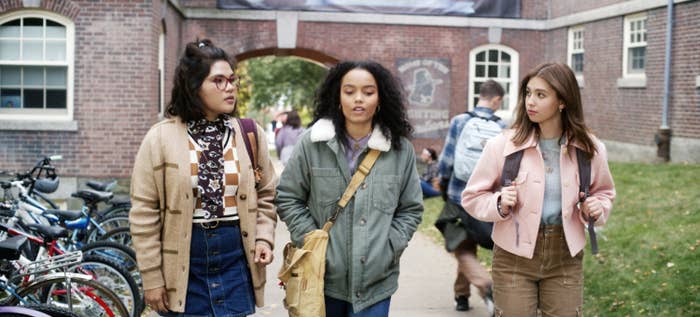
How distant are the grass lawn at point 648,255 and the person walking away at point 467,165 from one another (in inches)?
41.0

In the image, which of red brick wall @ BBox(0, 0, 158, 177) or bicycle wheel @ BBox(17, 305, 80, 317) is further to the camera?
red brick wall @ BBox(0, 0, 158, 177)

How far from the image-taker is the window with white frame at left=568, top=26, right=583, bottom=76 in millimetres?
19922

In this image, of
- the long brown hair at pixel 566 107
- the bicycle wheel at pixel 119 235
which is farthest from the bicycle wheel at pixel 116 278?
the long brown hair at pixel 566 107

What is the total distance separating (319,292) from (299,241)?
0.84 feet

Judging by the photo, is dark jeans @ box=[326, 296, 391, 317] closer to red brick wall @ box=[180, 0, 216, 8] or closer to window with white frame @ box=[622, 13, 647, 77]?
window with white frame @ box=[622, 13, 647, 77]

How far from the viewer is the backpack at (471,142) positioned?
21.4 feet

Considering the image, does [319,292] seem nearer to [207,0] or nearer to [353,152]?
[353,152]

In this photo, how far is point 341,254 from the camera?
3691 millimetres

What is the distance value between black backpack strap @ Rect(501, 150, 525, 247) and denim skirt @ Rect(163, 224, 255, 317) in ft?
4.36

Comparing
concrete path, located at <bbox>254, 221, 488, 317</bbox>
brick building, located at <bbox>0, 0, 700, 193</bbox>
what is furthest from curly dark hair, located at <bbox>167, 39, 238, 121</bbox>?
brick building, located at <bbox>0, 0, 700, 193</bbox>

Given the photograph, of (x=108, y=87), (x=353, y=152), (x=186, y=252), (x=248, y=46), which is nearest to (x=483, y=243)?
(x=353, y=152)

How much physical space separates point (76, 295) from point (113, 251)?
4.72ft

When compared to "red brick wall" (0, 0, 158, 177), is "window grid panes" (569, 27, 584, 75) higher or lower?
higher

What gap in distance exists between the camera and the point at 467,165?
6.51 meters
